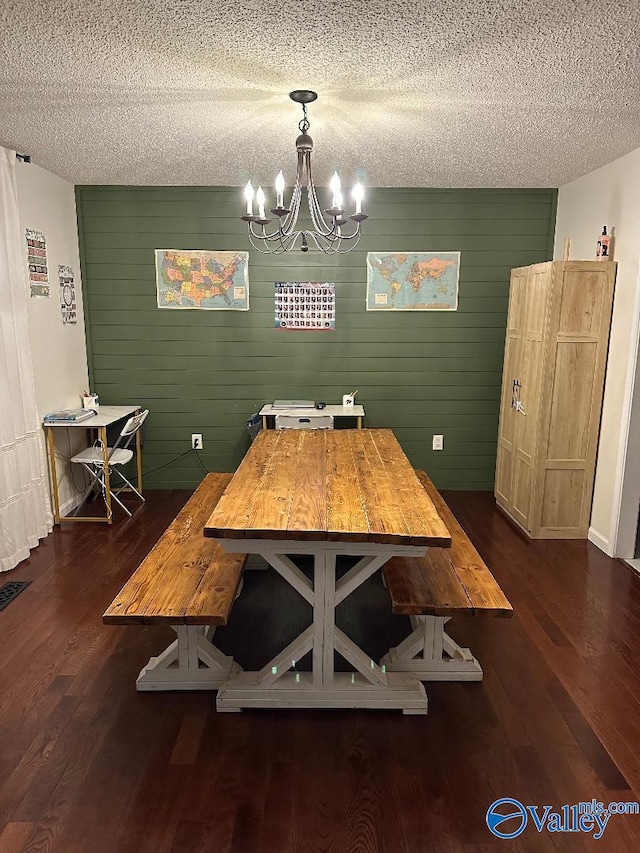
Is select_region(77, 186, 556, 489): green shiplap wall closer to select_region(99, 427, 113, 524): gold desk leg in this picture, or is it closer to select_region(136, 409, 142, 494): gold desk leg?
select_region(136, 409, 142, 494): gold desk leg

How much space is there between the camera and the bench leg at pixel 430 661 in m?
2.54

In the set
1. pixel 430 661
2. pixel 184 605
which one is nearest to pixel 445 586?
pixel 430 661

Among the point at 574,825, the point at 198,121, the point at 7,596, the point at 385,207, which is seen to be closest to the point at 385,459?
the point at 574,825

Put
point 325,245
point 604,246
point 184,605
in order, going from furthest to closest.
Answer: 1. point 325,245
2. point 604,246
3. point 184,605

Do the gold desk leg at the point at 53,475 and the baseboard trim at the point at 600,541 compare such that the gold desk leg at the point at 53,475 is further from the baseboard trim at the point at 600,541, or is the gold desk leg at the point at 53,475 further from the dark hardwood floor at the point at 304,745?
the baseboard trim at the point at 600,541

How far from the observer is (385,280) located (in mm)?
4840

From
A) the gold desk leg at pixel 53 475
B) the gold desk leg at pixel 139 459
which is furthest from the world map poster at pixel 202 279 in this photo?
the gold desk leg at pixel 53 475

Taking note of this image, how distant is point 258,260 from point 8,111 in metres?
2.17

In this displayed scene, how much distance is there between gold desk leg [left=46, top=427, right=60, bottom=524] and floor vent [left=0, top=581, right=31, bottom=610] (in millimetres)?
902

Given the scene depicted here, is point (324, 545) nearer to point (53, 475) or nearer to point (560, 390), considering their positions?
point (560, 390)

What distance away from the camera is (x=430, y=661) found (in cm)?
256

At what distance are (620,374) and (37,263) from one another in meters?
3.86

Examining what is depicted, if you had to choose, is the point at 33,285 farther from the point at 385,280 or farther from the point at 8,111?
the point at 385,280

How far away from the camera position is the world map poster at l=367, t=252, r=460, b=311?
481 cm
